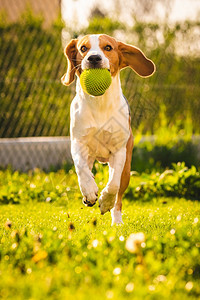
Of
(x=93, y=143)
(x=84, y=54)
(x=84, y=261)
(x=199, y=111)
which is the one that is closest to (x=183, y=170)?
(x=93, y=143)

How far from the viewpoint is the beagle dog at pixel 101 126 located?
3.26 metres

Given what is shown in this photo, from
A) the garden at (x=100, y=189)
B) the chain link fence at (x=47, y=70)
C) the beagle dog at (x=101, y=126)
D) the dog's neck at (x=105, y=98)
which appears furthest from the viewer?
the chain link fence at (x=47, y=70)

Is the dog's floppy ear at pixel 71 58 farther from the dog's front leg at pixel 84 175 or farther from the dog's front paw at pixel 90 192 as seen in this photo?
the dog's front paw at pixel 90 192

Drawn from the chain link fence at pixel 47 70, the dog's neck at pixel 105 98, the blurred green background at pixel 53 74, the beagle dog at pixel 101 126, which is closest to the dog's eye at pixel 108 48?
the beagle dog at pixel 101 126

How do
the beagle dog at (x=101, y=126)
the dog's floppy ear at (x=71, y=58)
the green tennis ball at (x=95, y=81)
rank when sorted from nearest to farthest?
1. the green tennis ball at (x=95, y=81)
2. the beagle dog at (x=101, y=126)
3. the dog's floppy ear at (x=71, y=58)

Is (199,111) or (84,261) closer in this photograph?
(84,261)

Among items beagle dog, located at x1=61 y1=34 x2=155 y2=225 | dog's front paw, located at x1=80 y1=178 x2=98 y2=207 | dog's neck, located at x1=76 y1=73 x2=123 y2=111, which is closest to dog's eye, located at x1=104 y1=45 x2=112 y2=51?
beagle dog, located at x1=61 y1=34 x2=155 y2=225

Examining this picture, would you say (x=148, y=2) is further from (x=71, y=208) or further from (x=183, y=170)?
(x=71, y=208)

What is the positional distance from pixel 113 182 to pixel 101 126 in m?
0.43

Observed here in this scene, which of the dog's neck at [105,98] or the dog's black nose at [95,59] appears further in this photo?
the dog's neck at [105,98]

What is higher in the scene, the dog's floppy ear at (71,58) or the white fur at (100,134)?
the dog's floppy ear at (71,58)

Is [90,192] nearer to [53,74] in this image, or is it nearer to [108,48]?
[108,48]

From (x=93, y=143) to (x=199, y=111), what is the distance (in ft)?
17.8

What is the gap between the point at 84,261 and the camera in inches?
87.7
